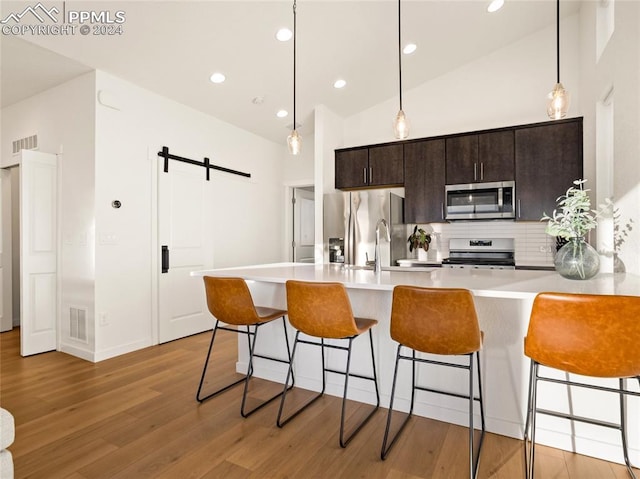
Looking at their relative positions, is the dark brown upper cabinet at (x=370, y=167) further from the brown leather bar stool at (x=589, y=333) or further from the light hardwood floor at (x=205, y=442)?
the brown leather bar stool at (x=589, y=333)

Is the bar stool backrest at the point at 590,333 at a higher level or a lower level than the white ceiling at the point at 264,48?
lower

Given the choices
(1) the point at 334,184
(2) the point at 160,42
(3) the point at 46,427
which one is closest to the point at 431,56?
(1) the point at 334,184

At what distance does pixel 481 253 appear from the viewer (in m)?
4.54

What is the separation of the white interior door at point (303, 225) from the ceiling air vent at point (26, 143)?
349cm

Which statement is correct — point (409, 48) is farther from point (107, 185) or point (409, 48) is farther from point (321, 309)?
point (107, 185)

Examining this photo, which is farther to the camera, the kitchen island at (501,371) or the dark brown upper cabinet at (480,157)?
the dark brown upper cabinet at (480,157)

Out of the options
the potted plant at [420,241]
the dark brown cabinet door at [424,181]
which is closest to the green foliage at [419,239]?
the potted plant at [420,241]

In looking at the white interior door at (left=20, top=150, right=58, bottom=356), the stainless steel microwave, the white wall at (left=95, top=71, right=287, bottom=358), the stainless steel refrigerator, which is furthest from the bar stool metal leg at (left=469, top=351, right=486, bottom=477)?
the white interior door at (left=20, top=150, right=58, bottom=356)

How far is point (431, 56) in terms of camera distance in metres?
4.27

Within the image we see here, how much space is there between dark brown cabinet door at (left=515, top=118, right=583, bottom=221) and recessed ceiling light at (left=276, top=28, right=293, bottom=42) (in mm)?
2719

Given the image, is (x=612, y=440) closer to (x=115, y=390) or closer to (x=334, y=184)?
(x=115, y=390)

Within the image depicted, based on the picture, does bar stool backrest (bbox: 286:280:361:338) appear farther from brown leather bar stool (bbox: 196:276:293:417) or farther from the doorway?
the doorway

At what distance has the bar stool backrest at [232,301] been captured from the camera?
7.85ft

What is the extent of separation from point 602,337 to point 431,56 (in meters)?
3.82
